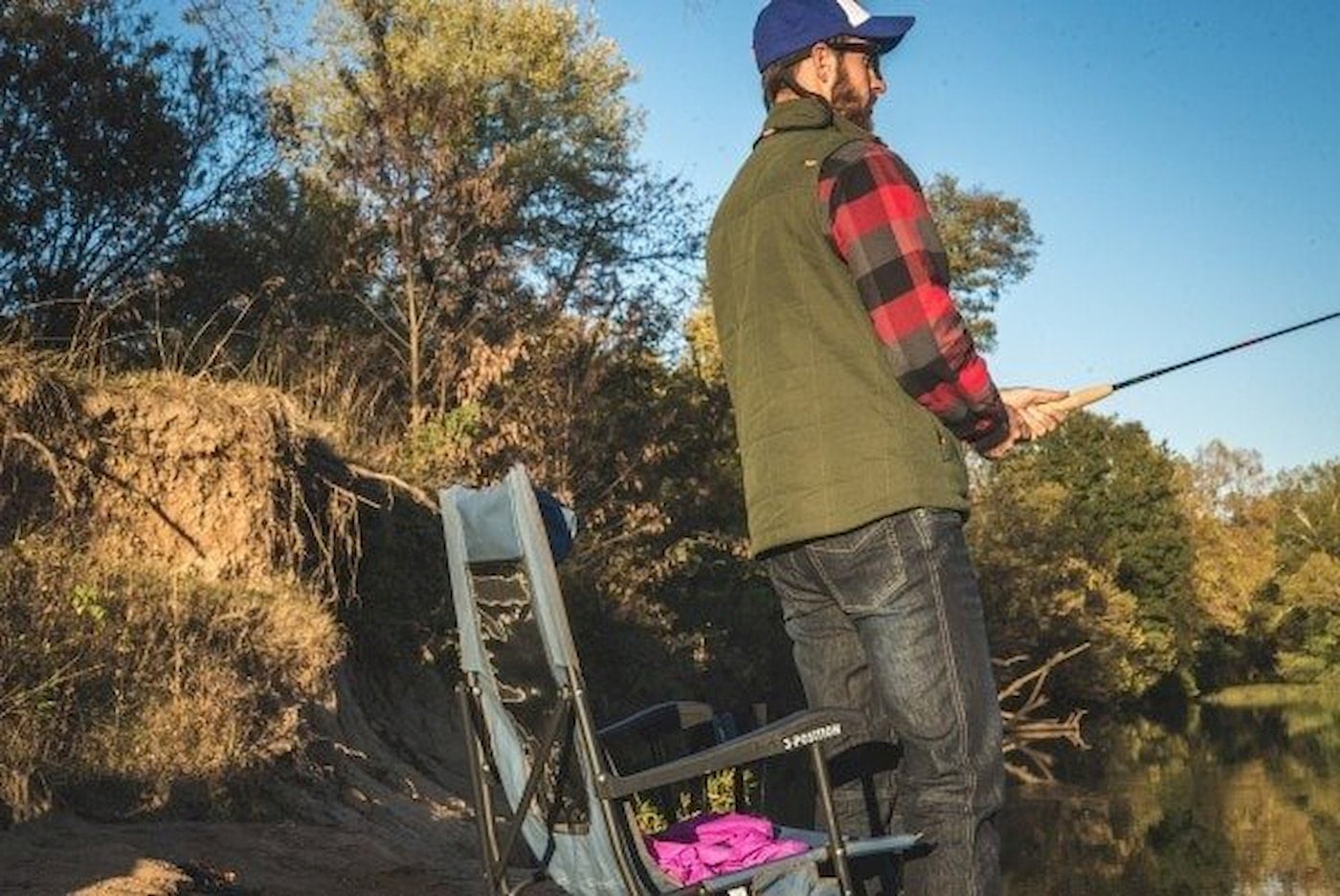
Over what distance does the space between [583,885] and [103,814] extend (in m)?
4.08

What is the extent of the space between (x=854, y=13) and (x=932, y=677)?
1.24 meters

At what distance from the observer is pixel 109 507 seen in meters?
10.1

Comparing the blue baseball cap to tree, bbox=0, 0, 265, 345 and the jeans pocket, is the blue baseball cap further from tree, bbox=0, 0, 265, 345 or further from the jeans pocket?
tree, bbox=0, 0, 265, 345

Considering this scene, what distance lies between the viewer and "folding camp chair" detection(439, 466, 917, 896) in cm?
313

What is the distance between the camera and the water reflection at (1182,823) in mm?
16828

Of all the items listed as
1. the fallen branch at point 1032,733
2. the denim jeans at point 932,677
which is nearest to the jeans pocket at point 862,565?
the denim jeans at point 932,677

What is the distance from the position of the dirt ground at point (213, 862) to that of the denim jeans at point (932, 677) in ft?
7.44

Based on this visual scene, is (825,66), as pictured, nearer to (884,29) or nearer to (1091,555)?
(884,29)

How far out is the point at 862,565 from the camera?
3168mm

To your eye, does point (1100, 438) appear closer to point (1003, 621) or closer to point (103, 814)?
point (1003, 621)

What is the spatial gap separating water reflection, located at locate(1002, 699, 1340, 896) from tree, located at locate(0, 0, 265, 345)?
9515 mm

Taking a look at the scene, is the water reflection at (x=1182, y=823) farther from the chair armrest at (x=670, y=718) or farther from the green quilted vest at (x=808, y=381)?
the green quilted vest at (x=808, y=381)

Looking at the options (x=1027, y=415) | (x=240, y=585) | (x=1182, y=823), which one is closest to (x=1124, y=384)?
(x=1027, y=415)

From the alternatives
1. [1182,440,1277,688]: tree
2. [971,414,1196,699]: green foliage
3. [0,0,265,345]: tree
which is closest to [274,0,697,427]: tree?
[0,0,265,345]: tree
